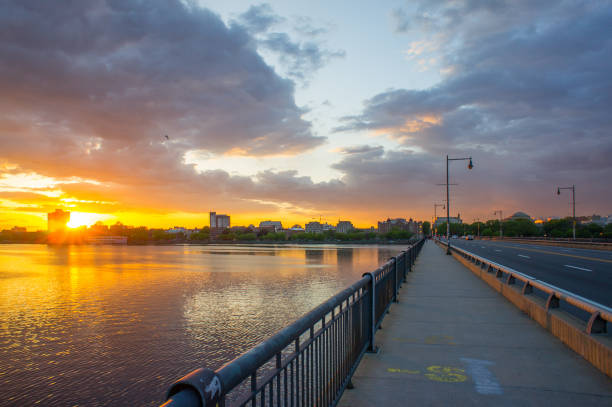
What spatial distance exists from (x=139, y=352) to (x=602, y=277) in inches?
664

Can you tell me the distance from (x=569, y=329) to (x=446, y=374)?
8.70ft

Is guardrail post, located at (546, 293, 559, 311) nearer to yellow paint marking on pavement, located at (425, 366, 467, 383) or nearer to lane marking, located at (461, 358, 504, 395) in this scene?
lane marking, located at (461, 358, 504, 395)

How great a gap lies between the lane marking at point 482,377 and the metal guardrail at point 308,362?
4.82 ft

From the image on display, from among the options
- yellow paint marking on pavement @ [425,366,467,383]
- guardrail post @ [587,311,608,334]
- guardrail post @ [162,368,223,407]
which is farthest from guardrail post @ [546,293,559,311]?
guardrail post @ [162,368,223,407]

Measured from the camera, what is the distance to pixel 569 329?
6.86 m

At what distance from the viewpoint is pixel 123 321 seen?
1739 centimetres

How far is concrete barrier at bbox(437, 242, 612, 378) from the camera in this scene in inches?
219

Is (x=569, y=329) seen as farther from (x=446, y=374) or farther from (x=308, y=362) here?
(x=308, y=362)

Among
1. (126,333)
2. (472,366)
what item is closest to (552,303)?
(472,366)

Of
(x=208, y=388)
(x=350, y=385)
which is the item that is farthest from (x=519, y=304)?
(x=208, y=388)

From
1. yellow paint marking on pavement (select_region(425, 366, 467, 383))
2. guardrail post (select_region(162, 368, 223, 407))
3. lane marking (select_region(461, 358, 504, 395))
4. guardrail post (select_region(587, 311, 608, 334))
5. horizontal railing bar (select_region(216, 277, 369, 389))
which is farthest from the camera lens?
guardrail post (select_region(587, 311, 608, 334))

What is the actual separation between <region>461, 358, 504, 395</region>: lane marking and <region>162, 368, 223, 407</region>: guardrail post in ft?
14.2

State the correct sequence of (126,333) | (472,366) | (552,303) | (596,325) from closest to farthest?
(596,325) < (472,366) < (552,303) < (126,333)

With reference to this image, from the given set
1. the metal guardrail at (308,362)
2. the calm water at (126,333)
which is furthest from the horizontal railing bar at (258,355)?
the calm water at (126,333)
